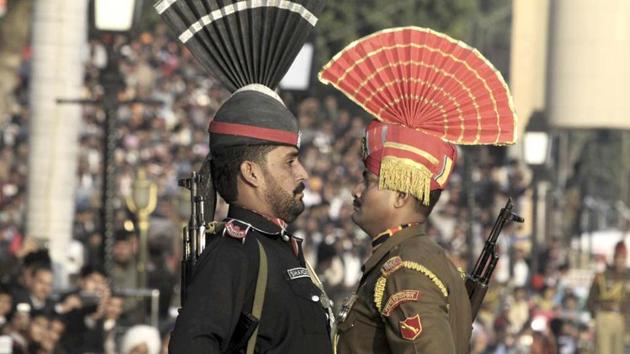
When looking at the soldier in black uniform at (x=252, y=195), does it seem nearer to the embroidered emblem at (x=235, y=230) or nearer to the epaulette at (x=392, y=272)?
the embroidered emblem at (x=235, y=230)

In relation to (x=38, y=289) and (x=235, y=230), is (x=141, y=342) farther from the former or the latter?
(x=235, y=230)

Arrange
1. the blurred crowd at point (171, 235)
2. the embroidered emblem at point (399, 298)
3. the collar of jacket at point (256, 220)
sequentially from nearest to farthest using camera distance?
1. the collar of jacket at point (256, 220)
2. the embroidered emblem at point (399, 298)
3. the blurred crowd at point (171, 235)

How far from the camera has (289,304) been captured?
5.98 metres

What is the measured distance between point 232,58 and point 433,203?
2.94 feet

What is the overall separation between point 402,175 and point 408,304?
1.67 feet

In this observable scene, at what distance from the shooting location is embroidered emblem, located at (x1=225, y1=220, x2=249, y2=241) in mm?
6020

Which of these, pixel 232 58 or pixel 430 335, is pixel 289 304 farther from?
pixel 232 58

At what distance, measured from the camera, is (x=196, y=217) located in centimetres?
623

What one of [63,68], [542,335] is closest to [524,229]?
[542,335]

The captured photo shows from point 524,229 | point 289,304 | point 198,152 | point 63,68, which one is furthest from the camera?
point 524,229

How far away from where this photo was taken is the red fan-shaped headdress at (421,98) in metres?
6.69

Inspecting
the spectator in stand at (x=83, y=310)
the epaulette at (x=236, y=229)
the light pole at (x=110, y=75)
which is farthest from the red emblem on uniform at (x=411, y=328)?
the light pole at (x=110, y=75)

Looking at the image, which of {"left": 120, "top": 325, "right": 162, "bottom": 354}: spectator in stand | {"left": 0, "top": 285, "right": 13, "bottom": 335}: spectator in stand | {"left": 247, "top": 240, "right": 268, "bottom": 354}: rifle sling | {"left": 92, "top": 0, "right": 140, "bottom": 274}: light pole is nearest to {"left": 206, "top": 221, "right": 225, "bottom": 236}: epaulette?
{"left": 247, "top": 240, "right": 268, "bottom": 354}: rifle sling

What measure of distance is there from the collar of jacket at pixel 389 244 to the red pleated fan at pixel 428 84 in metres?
0.34
